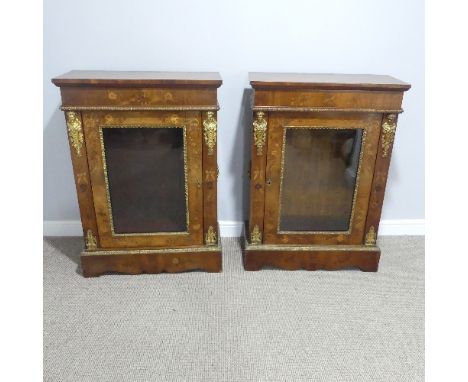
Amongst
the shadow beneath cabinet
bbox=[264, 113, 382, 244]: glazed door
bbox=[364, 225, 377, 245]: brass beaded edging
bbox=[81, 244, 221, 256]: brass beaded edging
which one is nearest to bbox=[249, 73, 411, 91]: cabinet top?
bbox=[264, 113, 382, 244]: glazed door

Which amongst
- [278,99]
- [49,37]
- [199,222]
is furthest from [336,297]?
[49,37]

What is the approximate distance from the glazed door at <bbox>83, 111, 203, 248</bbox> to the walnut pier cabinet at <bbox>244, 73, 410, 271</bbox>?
27cm

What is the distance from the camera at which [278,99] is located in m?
1.57

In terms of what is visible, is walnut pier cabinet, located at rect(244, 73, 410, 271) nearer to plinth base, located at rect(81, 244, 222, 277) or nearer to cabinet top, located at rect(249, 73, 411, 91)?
cabinet top, located at rect(249, 73, 411, 91)

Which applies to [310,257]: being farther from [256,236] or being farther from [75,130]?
[75,130]

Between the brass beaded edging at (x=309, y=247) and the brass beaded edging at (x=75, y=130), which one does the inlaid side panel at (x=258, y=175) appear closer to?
the brass beaded edging at (x=309, y=247)

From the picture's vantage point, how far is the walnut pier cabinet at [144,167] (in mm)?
1516

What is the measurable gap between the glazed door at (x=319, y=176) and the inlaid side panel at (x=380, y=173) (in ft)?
0.08

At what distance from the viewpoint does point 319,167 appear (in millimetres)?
1737

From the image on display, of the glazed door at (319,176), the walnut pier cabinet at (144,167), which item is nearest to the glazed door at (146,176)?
the walnut pier cabinet at (144,167)

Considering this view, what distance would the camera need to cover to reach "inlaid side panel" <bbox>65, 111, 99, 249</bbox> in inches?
60.8

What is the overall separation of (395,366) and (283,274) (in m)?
0.61

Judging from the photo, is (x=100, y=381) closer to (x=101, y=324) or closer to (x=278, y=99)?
(x=101, y=324)

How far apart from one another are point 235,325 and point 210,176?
0.61m
